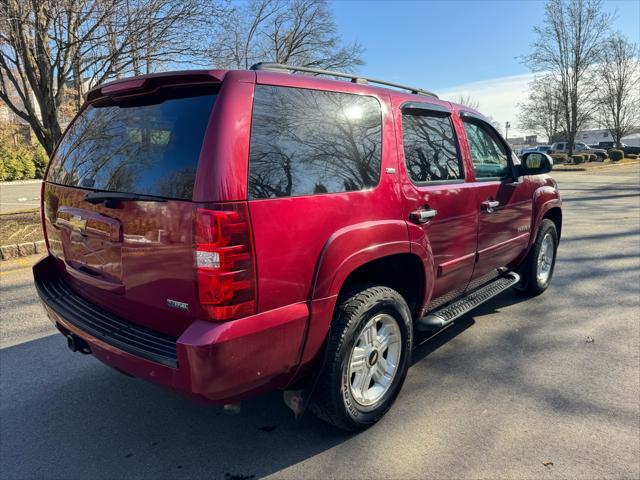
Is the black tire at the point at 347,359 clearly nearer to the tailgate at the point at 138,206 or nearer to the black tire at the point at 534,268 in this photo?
the tailgate at the point at 138,206

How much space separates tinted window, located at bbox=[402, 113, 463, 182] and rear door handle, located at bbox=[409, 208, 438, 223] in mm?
211

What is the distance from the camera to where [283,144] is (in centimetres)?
225

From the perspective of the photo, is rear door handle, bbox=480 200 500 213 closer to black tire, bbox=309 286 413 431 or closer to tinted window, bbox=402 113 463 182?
tinted window, bbox=402 113 463 182

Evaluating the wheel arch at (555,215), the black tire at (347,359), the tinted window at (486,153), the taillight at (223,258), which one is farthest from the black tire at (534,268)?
the taillight at (223,258)

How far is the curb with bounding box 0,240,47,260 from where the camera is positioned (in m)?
6.88

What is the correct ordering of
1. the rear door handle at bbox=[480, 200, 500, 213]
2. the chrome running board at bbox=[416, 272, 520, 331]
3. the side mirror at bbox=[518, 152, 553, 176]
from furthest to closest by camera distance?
the side mirror at bbox=[518, 152, 553, 176]
the rear door handle at bbox=[480, 200, 500, 213]
the chrome running board at bbox=[416, 272, 520, 331]

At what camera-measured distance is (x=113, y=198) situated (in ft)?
7.50

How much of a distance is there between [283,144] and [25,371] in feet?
9.12

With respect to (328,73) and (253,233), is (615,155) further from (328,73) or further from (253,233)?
(253,233)

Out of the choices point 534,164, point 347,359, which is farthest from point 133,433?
point 534,164

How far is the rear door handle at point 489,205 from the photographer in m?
3.71

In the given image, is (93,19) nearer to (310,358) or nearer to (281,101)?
(281,101)

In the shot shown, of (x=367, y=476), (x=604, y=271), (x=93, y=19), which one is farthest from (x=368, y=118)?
(x=93, y=19)

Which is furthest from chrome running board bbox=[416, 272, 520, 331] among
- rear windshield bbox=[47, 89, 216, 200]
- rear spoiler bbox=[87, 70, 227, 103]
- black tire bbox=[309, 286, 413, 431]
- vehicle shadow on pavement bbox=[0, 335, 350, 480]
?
rear spoiler bbox=[87, 70, 227, 103]
